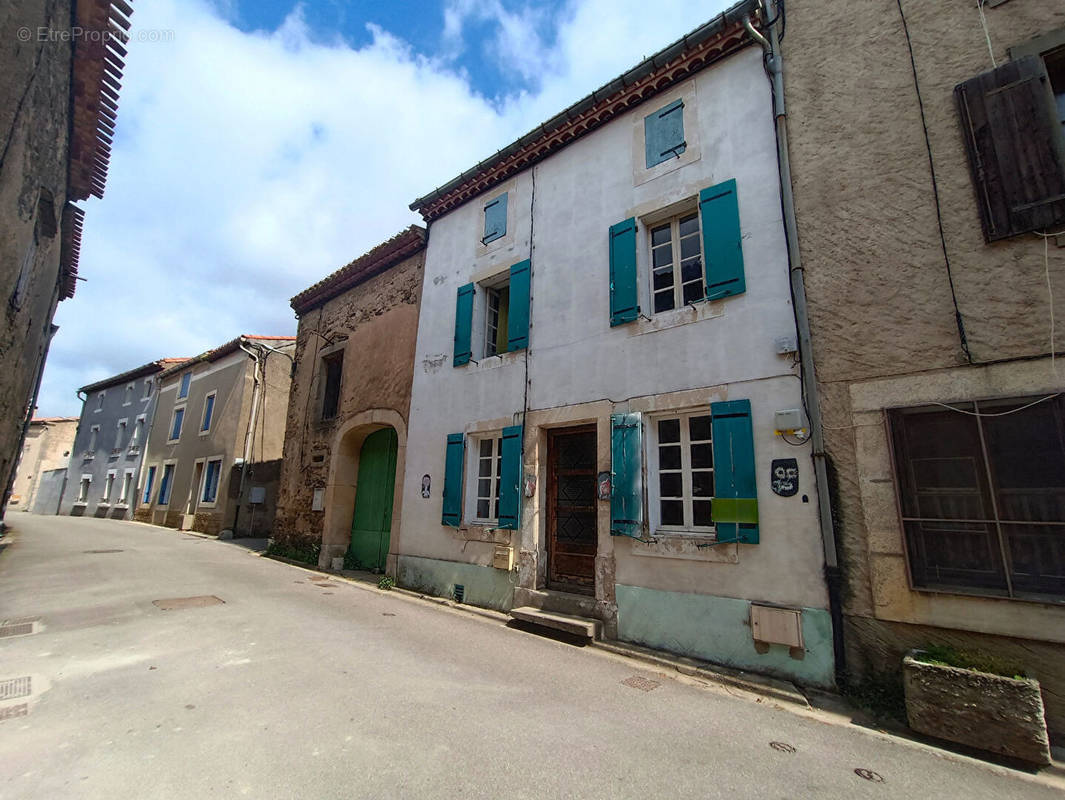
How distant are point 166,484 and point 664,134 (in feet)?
74.1

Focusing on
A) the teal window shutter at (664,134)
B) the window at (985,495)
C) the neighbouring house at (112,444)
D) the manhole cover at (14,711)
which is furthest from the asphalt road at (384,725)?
the neighbouring house at (112,444)

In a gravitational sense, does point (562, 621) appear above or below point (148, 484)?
below

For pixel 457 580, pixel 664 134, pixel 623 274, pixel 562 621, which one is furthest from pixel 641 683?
pixel 664 134

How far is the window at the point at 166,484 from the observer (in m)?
19.2

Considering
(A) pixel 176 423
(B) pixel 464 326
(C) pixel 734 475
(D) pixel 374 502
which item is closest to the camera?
(C) pixel 734 475

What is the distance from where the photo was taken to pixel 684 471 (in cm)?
554

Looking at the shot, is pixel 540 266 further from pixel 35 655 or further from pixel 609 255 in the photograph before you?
pixel 35 655

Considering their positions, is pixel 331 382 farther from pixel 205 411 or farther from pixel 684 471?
pixel 205 411

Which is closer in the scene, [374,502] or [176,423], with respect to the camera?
[374,502]

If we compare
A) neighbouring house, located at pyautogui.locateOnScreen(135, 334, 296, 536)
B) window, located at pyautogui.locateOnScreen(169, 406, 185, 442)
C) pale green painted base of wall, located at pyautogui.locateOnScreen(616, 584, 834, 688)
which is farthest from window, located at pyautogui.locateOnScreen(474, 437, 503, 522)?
window, located at pyautogui.locateOnScreen(169, 406, 185, 442)

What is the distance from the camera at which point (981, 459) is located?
4016 millimetres

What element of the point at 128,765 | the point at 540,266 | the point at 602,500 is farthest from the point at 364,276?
the point at 128,765

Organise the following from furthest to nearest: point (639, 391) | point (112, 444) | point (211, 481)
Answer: point (112, 444) → point (211, 481) → point (639, 391)

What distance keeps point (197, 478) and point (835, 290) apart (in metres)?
20.6
